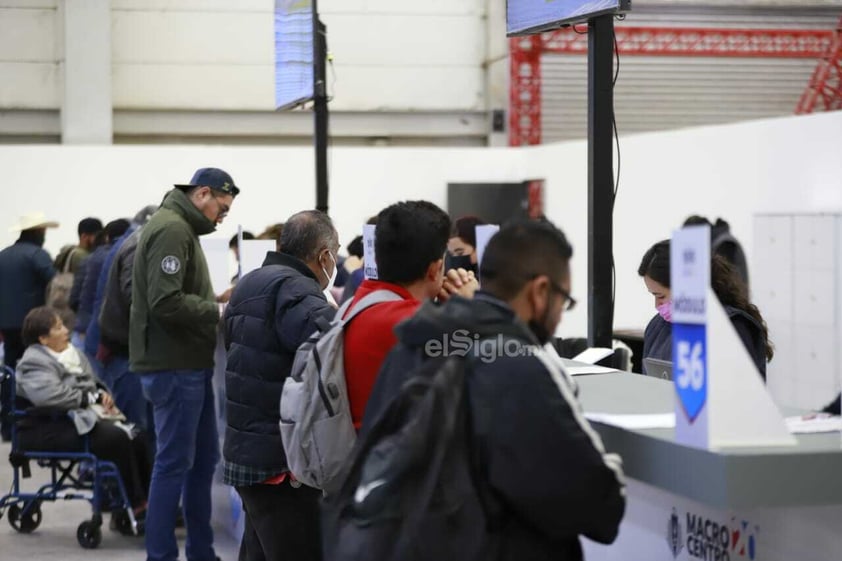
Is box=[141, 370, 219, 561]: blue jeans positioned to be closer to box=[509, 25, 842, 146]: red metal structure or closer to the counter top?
the counter top

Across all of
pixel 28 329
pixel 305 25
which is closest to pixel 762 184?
pixel 305 25

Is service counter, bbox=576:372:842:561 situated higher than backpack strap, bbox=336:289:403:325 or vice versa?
backpack strap, bbox=336:289:403:325

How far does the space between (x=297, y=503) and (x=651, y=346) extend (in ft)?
4.59

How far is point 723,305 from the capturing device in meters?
3.90

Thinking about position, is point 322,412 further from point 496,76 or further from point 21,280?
point 496,76

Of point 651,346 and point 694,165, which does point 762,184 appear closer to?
point 694,165

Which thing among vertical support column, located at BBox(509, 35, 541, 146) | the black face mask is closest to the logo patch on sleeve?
the black face mask

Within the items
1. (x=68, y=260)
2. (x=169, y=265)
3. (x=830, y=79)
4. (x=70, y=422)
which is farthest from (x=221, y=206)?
(x=830, y=79)

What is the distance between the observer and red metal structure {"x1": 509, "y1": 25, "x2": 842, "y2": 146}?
14.5m

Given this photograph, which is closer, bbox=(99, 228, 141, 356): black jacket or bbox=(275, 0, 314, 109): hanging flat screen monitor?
bbox=(99, 228, 141, 356): black jacket

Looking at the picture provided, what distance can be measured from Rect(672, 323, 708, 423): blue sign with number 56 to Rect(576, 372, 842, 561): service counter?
7 centimetres

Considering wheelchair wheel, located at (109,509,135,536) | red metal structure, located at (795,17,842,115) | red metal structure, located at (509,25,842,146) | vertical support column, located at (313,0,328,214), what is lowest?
wheelchair wheel, located at (109,509,135,536)

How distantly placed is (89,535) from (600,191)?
320cm

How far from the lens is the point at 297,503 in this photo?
362 centimetres
